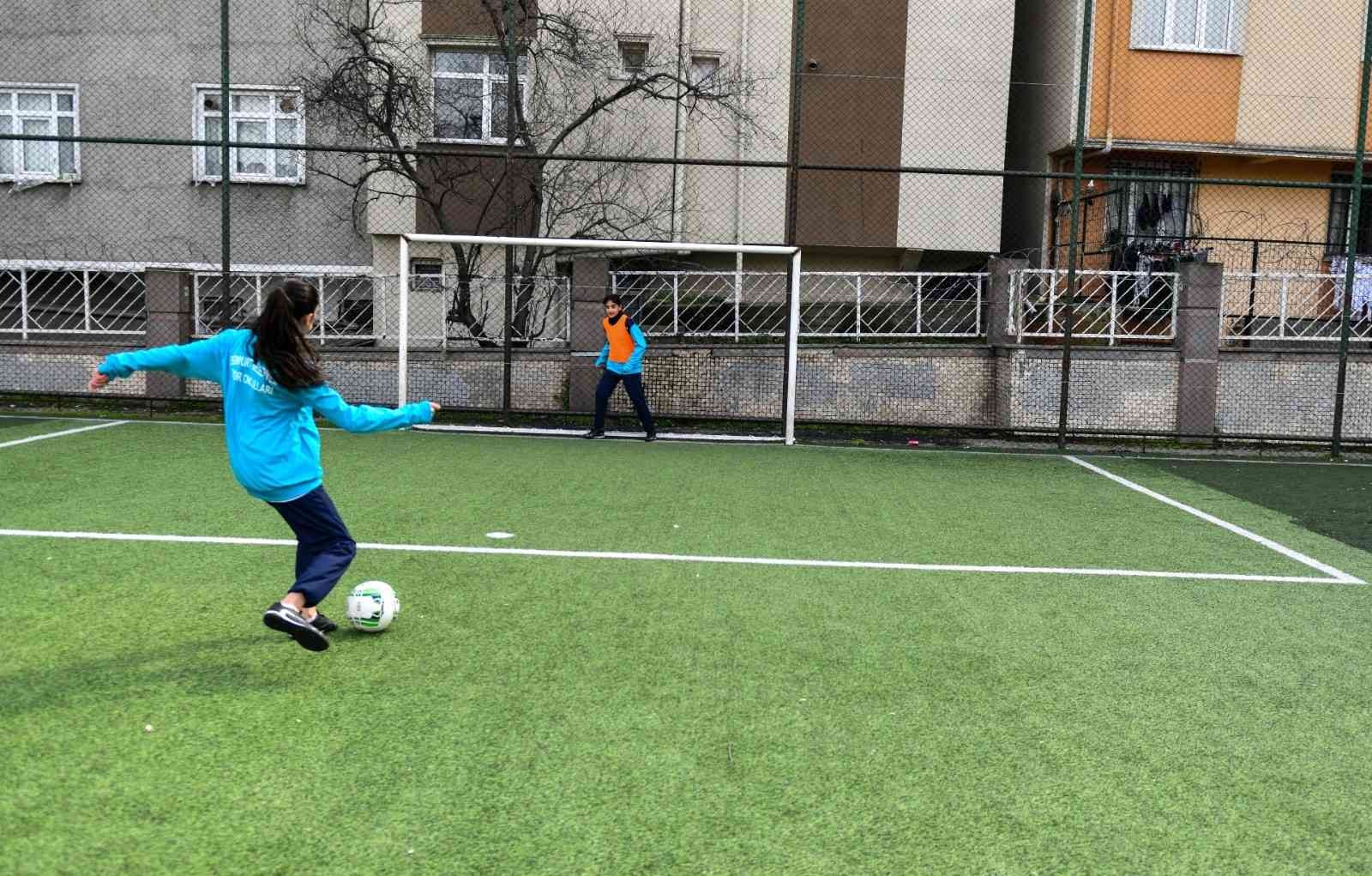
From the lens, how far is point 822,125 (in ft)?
57.3

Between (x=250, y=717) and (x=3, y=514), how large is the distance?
4.31m

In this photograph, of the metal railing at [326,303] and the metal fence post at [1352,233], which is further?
the metal railing at [326,303]

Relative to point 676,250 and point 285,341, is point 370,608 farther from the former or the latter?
point 676,250

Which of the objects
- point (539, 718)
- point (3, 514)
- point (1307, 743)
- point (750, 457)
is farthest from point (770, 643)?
point (750, 457)

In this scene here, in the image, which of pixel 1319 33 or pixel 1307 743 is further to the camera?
pixel 1319 33

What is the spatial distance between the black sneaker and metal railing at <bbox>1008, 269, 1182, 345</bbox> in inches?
411

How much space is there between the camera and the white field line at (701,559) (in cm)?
689

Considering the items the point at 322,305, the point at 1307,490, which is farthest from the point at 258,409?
the point at 322,305

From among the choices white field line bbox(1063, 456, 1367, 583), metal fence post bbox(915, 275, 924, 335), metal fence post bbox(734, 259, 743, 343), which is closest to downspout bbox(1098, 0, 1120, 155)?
metal fence post bbox(915, 275, 924, 335)

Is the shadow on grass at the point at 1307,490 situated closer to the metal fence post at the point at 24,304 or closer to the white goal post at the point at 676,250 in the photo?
the white goal post at the point at 676,250

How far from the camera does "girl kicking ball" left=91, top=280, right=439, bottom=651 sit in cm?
464

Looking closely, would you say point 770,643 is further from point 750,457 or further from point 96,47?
point 96,47

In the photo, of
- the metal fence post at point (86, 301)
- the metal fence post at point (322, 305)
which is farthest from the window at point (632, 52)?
the metal fence post at point (86, 301)

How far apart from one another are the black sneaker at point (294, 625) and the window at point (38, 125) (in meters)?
15.6
